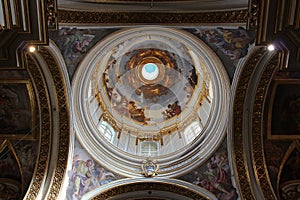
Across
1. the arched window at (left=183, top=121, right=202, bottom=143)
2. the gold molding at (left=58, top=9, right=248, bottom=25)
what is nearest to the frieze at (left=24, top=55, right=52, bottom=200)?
the gold molding at (left=58, top=9, right=248, bottom=25)

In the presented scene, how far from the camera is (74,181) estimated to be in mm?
12648

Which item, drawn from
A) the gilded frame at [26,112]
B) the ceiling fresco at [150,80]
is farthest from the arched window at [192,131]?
the gilded frame at [26,112]

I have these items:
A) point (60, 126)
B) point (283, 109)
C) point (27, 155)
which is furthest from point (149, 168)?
point (283, 109)

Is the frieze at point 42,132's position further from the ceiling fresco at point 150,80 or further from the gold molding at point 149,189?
the ceiling fresco at point 150,80

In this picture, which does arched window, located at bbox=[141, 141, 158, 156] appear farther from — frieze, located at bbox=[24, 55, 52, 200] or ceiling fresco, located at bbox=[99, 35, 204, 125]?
frieze, located at bbox=[24, 55, 52, 200]

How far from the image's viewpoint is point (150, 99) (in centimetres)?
1995

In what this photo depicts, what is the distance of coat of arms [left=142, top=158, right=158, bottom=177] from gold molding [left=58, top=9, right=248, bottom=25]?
22.4ft

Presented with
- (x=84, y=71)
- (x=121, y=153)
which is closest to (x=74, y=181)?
(x=121, y=153)

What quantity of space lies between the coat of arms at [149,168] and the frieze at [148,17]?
6819 millimetres

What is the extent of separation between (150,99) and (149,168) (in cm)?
663

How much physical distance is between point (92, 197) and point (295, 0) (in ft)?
31.5

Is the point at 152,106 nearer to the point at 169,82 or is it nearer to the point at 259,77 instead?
Answer: the point at 169,82

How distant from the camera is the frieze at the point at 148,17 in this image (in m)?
8.77

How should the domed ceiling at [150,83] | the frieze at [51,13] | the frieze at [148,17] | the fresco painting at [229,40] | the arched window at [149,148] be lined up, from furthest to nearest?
the domed ceiling at [150,83] → the arched window at [149,148] → the fresco painting at [229,40] → the frieze at [148,17] → the frieze at [51,13]
